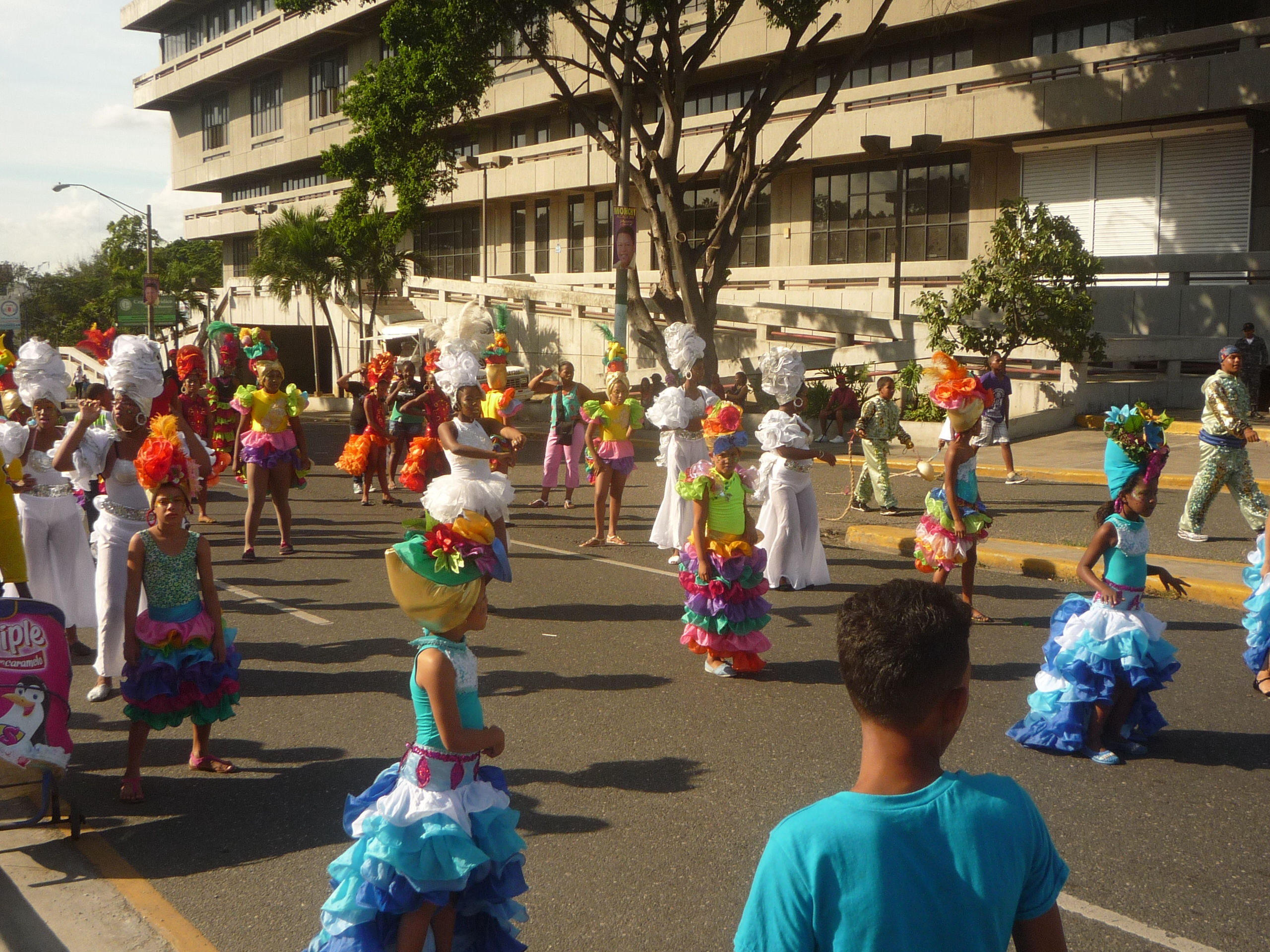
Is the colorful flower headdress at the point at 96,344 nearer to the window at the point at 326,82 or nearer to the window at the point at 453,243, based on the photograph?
the window at the point at 453,243

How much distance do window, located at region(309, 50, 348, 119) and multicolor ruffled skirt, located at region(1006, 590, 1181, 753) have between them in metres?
49.0

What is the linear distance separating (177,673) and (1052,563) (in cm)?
798

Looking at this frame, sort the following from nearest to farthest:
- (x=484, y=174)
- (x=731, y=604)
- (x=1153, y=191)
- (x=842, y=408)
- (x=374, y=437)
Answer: (x=731, y=604) → (x=374, y=437) → (x=842, y=408) → (x=1153, y=191) → (x=484, y=174)

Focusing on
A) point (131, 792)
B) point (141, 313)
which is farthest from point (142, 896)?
point (141, 313)

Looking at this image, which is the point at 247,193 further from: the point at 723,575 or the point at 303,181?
the point at 723,575

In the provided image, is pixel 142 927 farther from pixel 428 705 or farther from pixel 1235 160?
pixel 1235 160

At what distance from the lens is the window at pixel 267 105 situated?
56469 millimetres

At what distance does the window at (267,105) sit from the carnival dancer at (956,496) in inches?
2130

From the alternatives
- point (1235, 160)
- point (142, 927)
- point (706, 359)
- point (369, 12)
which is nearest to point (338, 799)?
point (142, 927)

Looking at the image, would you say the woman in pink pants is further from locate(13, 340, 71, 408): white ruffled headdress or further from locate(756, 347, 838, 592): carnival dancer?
locate(13, 340, 71, 408): white ruffled headdress

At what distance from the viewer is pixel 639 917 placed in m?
4.32

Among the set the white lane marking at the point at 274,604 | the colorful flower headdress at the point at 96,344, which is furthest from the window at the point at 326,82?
the white lane marking at the point at 274,604

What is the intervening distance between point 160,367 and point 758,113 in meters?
16.3

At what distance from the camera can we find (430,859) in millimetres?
3422
